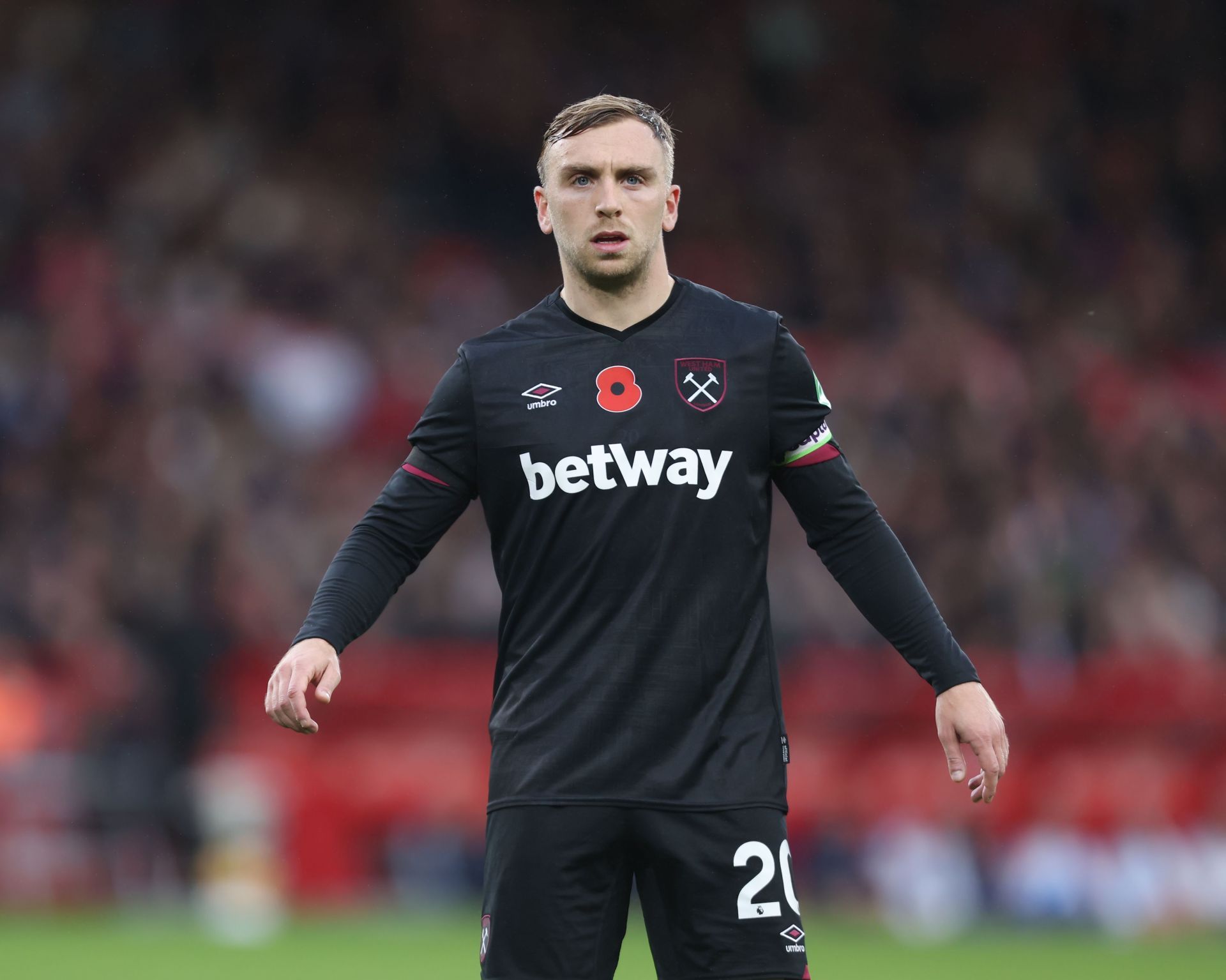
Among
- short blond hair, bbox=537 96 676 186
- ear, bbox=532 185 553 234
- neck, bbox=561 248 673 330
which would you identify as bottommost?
neck, bbox=561 248 673 330

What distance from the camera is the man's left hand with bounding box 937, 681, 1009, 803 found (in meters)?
3.88

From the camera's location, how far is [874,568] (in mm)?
4039

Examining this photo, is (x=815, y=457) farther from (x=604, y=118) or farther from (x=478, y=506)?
(x=478, y=506)

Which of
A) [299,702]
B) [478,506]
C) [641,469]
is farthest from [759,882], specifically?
[478,506]

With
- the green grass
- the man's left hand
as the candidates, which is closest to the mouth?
the man's left hand

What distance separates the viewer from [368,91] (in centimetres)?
1725

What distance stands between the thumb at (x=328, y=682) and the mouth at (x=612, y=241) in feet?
3.22

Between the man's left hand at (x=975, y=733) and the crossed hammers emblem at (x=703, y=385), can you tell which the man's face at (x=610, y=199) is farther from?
the man's left hand at (x=975, y=733)

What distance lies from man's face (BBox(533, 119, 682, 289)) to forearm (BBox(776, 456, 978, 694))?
0.56 meters

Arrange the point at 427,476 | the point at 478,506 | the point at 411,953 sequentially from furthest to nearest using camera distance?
1. the point at 478,506
2. the point at 411,953
3. the point at 427,476

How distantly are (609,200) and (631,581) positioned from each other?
761 millimetres

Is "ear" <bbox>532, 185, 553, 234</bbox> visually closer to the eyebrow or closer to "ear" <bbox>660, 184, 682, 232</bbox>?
the eyebrow

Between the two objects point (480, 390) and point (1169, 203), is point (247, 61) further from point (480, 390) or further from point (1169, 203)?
point (480, 390)

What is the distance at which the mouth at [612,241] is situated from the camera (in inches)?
157
